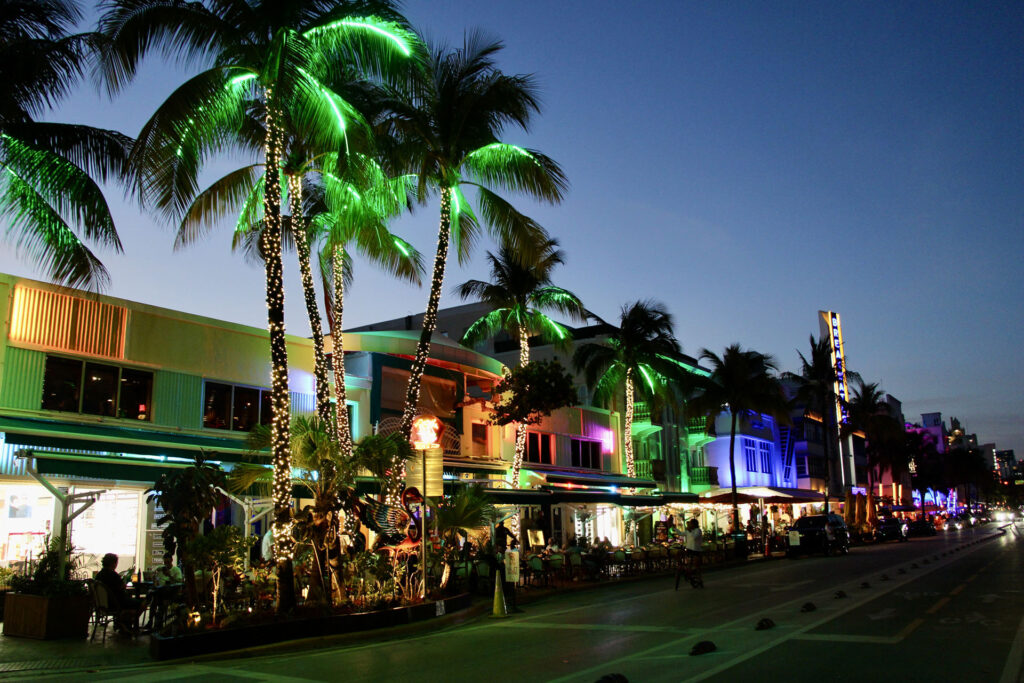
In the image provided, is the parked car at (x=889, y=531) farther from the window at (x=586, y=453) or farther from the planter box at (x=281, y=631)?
the planter box at (x=281, y=631)

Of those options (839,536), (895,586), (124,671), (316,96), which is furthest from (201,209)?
(839,536)

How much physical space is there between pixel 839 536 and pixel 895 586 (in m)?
19.4

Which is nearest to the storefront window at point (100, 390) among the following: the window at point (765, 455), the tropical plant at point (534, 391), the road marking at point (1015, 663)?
the tropical plant at point (534, 391)

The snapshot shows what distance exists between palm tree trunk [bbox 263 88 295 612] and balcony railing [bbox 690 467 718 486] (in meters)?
37.8

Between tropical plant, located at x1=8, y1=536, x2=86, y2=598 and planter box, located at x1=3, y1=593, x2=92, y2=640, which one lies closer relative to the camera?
planter box, located at x1=3, y1=593, x2=92, y2=640

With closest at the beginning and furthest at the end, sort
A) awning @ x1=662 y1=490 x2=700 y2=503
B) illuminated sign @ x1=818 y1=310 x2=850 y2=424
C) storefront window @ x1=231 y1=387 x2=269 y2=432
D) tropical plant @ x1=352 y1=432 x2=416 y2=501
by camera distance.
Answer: tropical plant @ x1=352 y1=432 x2=416 y2=501 → storefront window @ x1=231 y1=387 x2=269 y2=432 → awning @ x1=662 y1=490 x2=700 y2=503 → illuminated sign @ x1=818 y1=310 x2=850 y2=424

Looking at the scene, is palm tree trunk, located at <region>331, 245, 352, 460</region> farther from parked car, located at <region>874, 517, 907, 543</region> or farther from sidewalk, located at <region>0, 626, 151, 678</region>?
parked car, located at <region>874, 517, 907, 543</region>

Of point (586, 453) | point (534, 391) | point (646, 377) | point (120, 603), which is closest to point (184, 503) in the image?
point (120, 603)

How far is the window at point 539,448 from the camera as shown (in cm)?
3453

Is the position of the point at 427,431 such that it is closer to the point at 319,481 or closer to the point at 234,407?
the point at 319,481

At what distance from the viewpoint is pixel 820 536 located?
3672 centimetres

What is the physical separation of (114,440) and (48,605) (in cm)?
308

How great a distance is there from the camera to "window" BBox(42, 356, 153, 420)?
60.1ft

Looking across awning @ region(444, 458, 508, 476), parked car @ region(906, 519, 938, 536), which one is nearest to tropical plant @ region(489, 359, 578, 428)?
awning @ region(444, 458, 508, 476)
